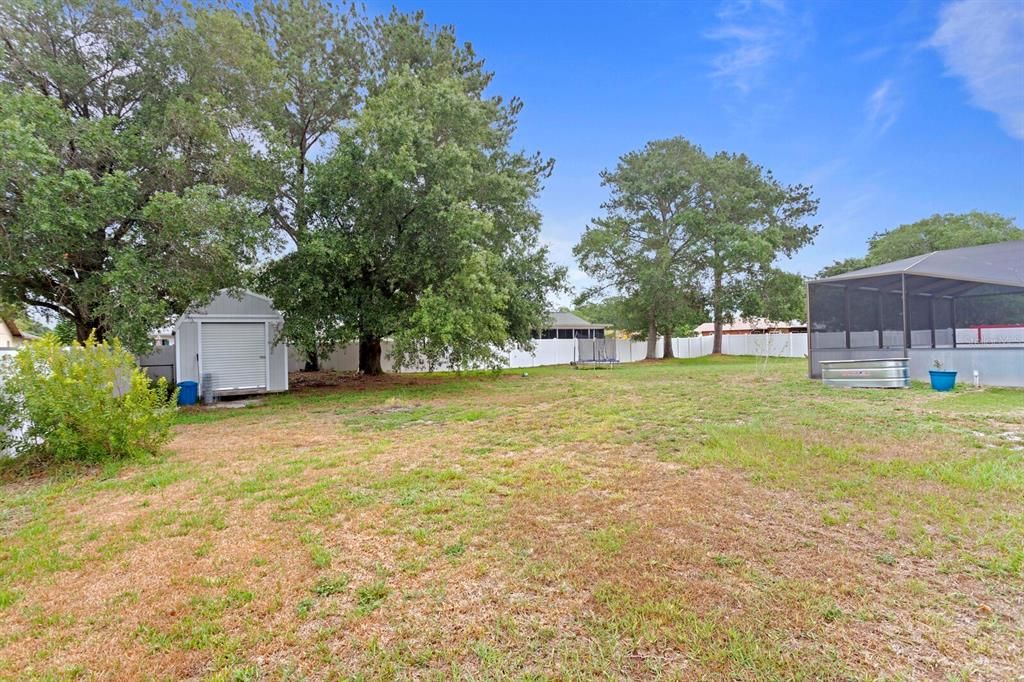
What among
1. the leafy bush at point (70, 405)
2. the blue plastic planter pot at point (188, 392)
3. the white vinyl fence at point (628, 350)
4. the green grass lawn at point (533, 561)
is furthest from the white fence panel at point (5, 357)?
the white vinyl fence at point (628, 350)

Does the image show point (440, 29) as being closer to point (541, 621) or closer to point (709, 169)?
point (709, 169)

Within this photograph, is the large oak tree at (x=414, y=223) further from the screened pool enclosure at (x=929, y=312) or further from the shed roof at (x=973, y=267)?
the shed roof at (x=973, y=267)

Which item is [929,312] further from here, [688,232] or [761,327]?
[761,327]

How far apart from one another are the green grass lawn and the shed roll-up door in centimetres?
605

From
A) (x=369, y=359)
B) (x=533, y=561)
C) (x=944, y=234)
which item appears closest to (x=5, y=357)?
(x=533, y=561)

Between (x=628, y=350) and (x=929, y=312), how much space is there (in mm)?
12254

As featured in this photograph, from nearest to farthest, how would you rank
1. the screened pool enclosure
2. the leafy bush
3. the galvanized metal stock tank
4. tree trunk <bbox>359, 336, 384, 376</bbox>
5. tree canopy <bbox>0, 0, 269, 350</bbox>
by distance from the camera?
the leafy bush
tree canopy <bbox>0, 0, 269, 350</bbox>
the galvanized metal stock tank
the screened pool enclosure
tree trunk <bbox>359, 336, 384, 376</bbox>

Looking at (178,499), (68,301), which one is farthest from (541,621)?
(68,301)

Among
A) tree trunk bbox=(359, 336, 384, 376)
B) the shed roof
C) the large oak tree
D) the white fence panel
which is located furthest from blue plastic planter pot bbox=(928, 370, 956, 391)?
the white fence panel

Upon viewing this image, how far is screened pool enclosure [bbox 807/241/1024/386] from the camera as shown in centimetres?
1048

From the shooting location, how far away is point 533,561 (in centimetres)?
268

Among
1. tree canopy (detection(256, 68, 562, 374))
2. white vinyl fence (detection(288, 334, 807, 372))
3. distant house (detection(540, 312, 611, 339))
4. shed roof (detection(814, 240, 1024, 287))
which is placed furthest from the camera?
distant house (detection(540, 312, 611, 339))

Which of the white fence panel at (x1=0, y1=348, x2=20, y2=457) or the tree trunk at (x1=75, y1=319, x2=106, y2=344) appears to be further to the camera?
the tree trunk at (x1=75, y1=319, x2=106, y2=344)

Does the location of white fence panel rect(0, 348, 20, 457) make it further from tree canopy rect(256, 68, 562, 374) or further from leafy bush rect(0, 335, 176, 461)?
tree canopy rect(256, 68, 562, 374)
